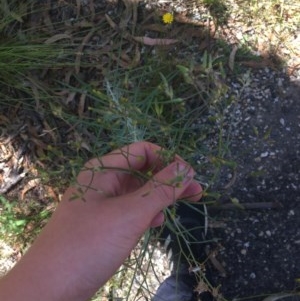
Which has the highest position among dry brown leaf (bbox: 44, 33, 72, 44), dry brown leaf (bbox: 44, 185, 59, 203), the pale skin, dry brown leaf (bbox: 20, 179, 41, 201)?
dry brown leaf (bbox: 44, 33, 72, 44)

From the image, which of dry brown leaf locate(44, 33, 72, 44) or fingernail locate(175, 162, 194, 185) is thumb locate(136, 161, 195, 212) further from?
dry brown leaf locate(44, 33, 72, 44)

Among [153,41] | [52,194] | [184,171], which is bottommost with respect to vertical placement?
[184,171]

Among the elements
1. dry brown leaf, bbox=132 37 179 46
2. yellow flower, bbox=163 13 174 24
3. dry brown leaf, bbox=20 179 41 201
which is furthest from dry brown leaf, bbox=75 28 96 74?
dry brown leaf, bbox=20 179 41 201

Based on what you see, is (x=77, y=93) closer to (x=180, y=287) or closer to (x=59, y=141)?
(x=59, y=141)

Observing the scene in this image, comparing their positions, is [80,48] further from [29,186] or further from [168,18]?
[29,186]

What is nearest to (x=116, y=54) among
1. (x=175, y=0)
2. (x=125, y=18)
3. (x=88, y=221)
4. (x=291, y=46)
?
(x=125, y=18)

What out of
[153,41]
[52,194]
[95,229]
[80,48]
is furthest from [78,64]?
[95,229]

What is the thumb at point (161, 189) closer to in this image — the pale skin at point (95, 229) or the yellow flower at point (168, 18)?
the pale skin at point (95, 229)

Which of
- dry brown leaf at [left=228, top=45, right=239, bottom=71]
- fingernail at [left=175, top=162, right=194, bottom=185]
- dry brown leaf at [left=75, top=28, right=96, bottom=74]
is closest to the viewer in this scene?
fingernail at [left=175, top=162, right=194, bottom=185]
